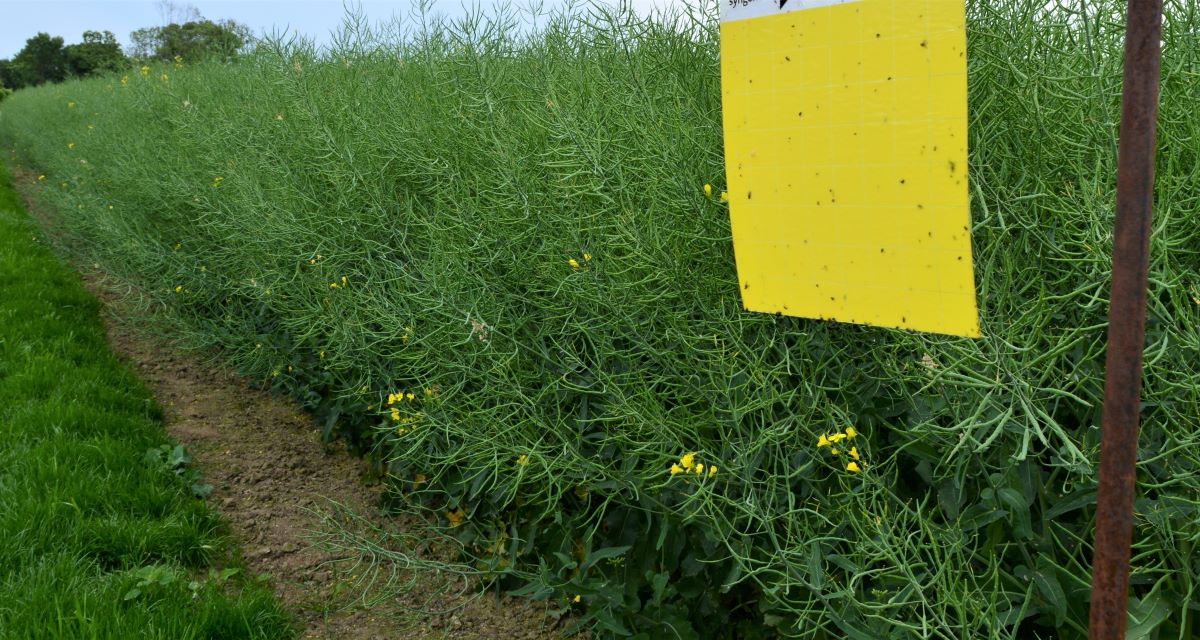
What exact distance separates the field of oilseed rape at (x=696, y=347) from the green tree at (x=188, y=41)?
190 centimetres

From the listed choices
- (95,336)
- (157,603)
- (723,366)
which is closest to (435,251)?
(723,366)

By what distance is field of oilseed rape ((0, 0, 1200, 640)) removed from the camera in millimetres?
1248

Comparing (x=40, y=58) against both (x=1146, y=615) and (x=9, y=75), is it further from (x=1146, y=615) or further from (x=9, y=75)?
(x=1146, y=615)

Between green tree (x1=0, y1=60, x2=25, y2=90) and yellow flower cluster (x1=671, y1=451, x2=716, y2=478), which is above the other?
green tree (x1=0, y1=60, x2=25, y2=90)

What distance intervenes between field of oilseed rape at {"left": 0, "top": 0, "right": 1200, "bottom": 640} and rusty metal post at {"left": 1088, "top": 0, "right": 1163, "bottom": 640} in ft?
0.61

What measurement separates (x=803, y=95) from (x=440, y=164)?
5.28ft

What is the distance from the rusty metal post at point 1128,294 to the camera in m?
0.78

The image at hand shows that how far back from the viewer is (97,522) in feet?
8.26

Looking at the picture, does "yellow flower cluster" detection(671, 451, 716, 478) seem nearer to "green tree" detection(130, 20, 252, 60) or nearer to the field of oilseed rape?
the field of oilseed rape

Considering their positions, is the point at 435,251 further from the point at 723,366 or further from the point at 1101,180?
the point at 1101,180

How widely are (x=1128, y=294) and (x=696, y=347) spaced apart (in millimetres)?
948

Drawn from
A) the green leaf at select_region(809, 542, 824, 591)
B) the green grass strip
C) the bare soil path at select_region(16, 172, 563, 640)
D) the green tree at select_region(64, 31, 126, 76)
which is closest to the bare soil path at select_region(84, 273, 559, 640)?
the bare soil path at select_region(16, 172, 563, 640)

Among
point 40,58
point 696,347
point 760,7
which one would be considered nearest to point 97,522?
point 696,347

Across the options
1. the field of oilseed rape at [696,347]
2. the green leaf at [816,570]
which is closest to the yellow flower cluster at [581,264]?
the field of oilseed rape at [696,347]
